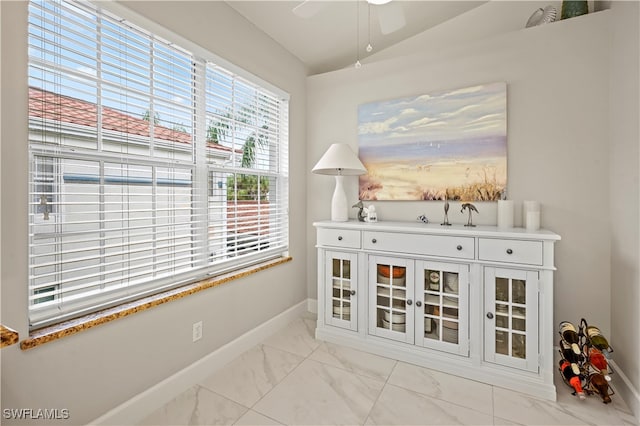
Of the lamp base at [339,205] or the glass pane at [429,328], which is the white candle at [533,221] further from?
the lamp base at [339,205]

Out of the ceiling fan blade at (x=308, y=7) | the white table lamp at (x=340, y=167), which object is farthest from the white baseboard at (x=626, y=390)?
the ceiling fan blade at (x=308, y=7)

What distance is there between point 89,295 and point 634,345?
3.04 m

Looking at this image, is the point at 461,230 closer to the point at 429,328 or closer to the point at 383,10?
the point at 429,328

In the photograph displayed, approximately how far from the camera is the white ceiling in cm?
244

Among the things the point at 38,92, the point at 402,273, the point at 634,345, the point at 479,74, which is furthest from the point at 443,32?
the point at 38,92

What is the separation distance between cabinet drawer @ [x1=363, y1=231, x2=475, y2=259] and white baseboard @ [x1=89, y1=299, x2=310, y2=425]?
3.85 feet

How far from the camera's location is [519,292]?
1.99 metres

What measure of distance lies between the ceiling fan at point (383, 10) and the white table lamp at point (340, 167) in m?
0.94

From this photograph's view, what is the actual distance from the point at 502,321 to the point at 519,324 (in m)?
0.09

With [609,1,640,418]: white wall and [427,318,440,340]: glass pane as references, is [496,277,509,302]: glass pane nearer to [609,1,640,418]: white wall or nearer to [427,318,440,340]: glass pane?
[427,318,440,340]: glass pane

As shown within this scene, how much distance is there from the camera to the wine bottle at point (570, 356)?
1.90 metres

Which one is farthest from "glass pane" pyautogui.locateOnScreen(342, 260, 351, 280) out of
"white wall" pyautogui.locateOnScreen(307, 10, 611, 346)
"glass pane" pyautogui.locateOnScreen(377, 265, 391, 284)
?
"white wall" pyautogui.locateOnScreen(307, 10, 611, 346)

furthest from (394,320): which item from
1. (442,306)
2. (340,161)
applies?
(340,161)

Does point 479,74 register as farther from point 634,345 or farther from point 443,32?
point 634,345
